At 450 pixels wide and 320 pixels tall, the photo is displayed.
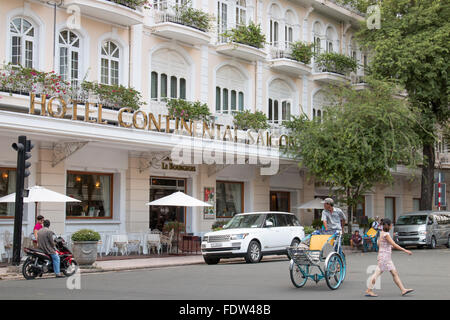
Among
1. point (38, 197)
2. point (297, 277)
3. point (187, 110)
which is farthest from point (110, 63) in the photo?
point (297, 277)

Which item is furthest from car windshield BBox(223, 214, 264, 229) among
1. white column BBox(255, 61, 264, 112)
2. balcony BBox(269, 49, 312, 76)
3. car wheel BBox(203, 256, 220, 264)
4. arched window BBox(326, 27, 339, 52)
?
arched window BBox(326, 27, 339, 52)

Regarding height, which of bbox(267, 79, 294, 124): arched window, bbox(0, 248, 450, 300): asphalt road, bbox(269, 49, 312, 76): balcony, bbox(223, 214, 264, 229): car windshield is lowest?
bbox(0, 248, 450, 300): asphalt road

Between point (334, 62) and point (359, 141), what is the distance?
754cm

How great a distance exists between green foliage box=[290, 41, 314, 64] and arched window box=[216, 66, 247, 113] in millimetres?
3251

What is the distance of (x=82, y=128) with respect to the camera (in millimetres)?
20516

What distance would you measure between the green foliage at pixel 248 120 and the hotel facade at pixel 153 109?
37cm

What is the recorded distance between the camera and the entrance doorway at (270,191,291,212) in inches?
1257

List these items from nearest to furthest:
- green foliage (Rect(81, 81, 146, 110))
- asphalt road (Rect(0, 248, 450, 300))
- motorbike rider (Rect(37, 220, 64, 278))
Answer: asphalt road (Rect(0, 248, 450, 300))
motorbike rider (Rect(37, 220, 64, 278))
green foliage (Rect(81, 81, 146, 110))

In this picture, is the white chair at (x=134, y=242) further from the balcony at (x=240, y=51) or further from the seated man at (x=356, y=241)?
the seated man at (x=356, y=241)

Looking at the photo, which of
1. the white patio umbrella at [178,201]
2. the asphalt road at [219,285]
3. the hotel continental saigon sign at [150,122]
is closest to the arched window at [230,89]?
the hotel continental saigon sign at [150,122]

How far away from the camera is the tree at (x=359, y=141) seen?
27.3m

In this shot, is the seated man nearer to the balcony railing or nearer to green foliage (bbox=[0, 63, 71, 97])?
the balcony railing

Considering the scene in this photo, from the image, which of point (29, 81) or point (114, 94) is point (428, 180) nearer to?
point (114, 94)

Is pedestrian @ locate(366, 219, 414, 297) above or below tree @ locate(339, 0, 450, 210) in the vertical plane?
below
